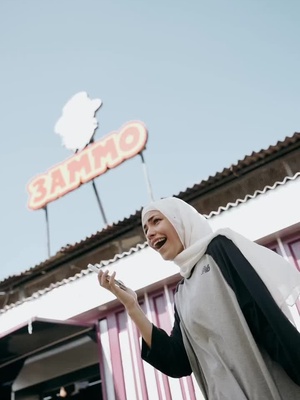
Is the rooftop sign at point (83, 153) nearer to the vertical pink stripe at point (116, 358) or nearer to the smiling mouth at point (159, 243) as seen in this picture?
the vertical pink stripe at point (116, 358)

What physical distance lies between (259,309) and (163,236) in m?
0.72

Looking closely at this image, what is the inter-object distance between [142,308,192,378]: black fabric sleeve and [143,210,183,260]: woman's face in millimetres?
415

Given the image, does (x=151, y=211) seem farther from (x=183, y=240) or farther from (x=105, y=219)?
(x=105, y=219)

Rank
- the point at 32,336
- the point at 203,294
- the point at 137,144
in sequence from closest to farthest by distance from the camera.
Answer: the point at 203,294
the point at 32,336
the point at 137,144

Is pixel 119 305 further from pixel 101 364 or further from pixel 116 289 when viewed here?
pixel 116 289

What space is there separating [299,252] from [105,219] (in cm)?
758

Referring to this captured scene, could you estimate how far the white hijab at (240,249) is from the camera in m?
1.59

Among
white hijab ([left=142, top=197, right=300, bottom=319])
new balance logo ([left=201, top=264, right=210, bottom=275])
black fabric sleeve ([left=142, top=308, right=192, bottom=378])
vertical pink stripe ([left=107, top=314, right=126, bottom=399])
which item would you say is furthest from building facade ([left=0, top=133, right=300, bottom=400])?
new balance logo ([left=201, top=264, right=210, bottom=275])

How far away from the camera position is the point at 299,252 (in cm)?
493

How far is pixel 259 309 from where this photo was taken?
57.8 inches

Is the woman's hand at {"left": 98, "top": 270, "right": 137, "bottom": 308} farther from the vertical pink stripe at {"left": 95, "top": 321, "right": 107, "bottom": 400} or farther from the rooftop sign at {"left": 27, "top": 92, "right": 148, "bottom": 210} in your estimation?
the rooftop sign at {"left": 27, "top": 92, "right": 148, "bottom": 210}

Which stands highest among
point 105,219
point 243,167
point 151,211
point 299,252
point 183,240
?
point 105,219

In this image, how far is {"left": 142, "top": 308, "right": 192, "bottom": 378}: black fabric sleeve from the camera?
186 cm

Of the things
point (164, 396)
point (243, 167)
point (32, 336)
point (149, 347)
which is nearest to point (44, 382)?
point (32, 336)
